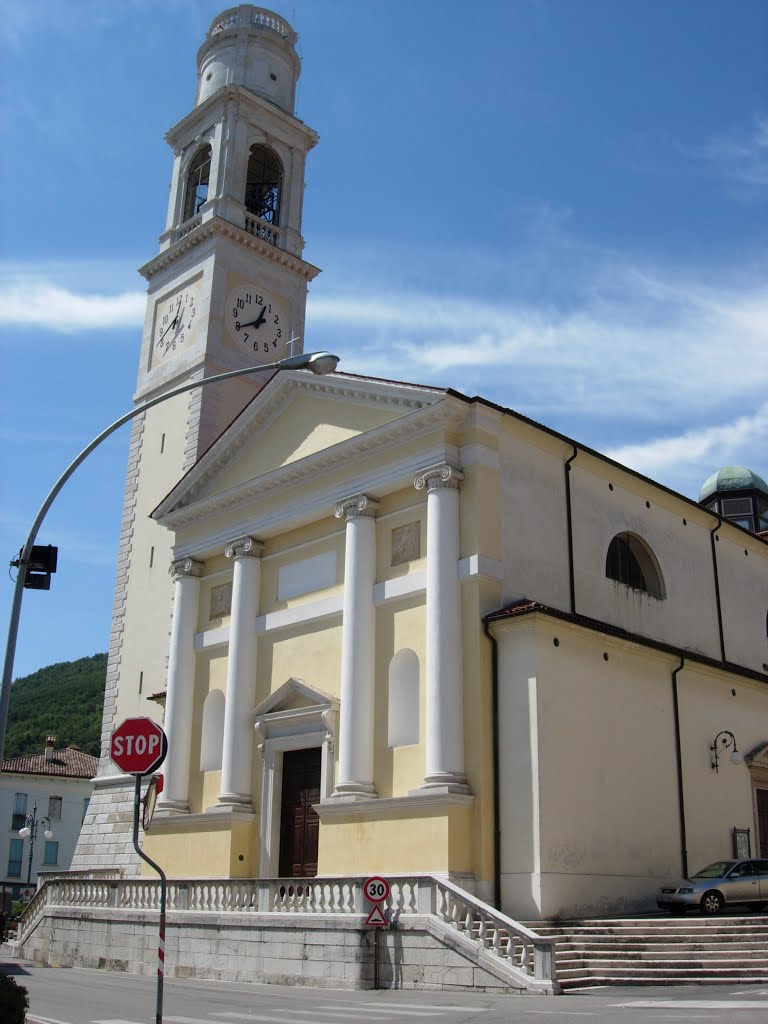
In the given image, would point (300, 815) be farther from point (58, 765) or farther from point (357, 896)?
point (58, 765)

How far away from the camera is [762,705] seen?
2459 cm

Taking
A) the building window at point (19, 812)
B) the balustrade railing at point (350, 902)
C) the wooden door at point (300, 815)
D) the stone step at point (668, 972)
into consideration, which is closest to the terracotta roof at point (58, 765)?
the building window at point (19, 812)

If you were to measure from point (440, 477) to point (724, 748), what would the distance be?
8.60 metres

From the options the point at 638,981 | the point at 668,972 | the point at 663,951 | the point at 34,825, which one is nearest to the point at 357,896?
the point at 638,981

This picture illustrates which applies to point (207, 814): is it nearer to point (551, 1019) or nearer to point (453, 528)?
point (453, 528)

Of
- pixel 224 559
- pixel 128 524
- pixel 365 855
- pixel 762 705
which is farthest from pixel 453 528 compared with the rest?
pixel 128 524

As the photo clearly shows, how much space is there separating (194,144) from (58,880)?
917 inches

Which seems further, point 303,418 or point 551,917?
point 303,418

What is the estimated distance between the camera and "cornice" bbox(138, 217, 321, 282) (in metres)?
32.6

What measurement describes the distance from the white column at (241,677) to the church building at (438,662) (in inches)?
2.4

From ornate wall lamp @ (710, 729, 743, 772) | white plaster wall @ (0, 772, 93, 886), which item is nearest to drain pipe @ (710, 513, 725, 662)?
ornate wall lamp @ (710, 729, 743, 772)

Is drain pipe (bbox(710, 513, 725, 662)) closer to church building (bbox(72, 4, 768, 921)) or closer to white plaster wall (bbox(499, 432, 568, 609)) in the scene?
church building (bbox(72, 4, 768, 921))

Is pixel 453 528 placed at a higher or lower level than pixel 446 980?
higher

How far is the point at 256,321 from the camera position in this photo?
3297cm
